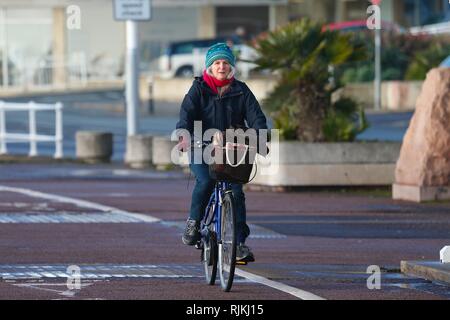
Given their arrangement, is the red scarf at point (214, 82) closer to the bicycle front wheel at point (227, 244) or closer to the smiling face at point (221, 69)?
the smiling face at point (221, 69)

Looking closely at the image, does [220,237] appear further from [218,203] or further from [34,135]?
[34,135]

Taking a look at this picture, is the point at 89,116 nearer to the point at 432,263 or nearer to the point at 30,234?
the point at 30,234

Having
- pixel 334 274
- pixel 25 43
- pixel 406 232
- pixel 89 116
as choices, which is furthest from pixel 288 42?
pixel 25 43

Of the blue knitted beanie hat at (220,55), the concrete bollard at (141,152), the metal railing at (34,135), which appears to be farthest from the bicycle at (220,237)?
the metal railing at (34,135)

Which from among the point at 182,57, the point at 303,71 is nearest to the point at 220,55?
the point at 303,71

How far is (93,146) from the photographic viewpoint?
84.2 feet

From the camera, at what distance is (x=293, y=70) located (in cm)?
1970

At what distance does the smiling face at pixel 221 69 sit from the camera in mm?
10961

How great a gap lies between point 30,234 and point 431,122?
553cm

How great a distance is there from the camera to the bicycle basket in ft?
34.6

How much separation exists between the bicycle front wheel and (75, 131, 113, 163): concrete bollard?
14970 mm

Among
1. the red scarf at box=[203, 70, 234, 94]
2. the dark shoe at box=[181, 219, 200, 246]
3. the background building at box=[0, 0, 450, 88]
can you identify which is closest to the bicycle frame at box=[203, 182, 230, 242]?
the dark shoe at box=[181, 219, 200, 246]

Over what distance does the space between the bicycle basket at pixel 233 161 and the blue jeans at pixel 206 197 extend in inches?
6.0

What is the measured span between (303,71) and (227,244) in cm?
926
